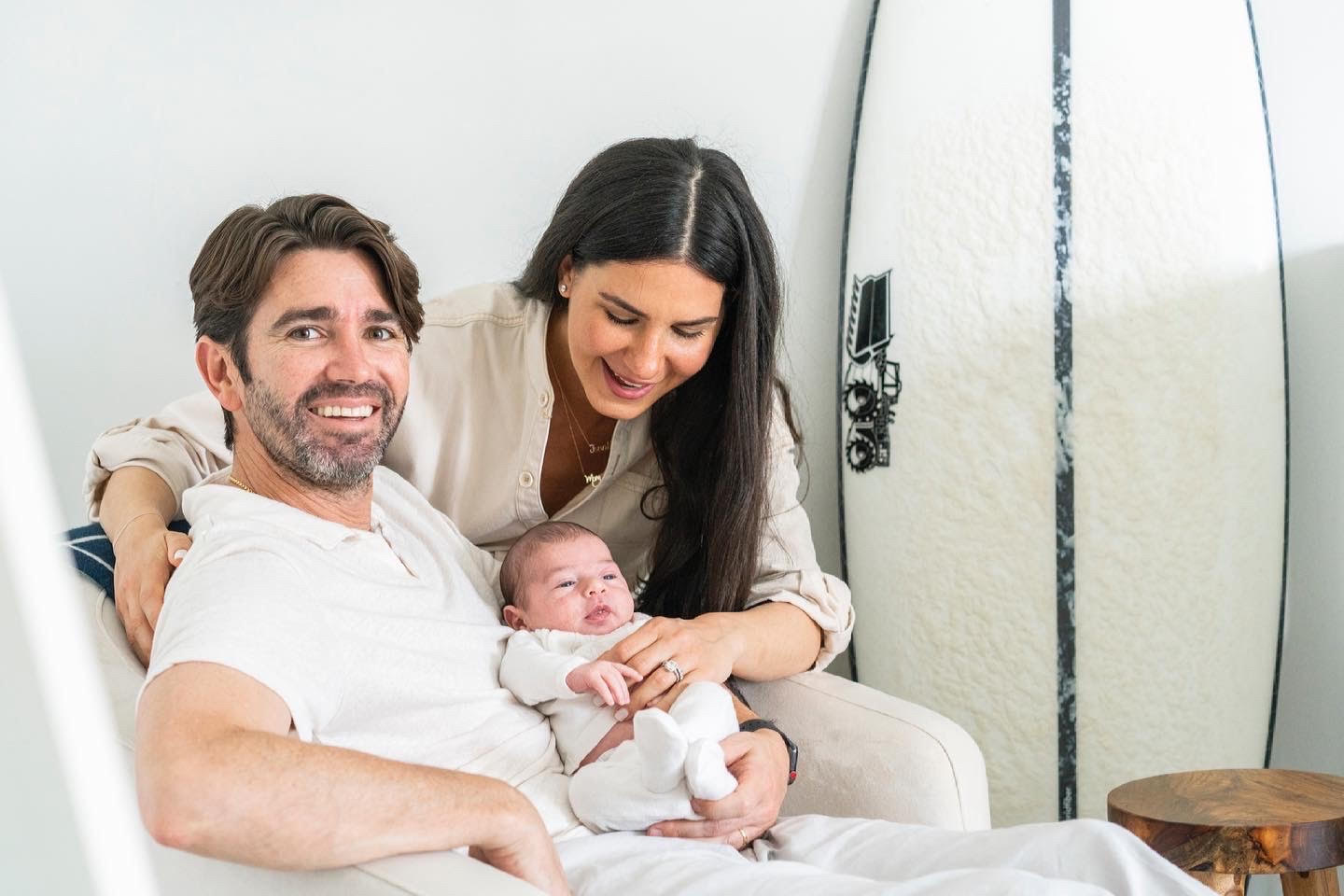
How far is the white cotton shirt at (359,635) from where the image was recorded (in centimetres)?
130

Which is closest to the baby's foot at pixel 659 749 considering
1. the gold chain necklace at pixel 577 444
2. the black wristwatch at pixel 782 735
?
the black wristwatch at pixel 782 735

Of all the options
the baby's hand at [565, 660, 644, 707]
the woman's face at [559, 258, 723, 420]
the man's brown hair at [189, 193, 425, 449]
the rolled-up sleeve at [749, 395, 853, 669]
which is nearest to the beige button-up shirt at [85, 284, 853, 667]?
the rolled-up sleeve at [749, 395, 853, 669]

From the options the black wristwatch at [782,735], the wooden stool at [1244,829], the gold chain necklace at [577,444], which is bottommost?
the wooden stool at [1244,829]

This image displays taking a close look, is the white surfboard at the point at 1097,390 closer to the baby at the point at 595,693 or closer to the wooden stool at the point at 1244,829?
the wooden stool at the point at 1244,829

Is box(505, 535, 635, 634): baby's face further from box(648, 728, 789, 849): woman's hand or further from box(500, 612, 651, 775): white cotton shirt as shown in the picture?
box(648, 728, 789, 849): woman's hand

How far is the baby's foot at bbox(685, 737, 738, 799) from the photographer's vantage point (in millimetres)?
1468

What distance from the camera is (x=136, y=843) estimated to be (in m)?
0.37

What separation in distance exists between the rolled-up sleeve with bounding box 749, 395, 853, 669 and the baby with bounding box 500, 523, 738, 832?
277 millimetres

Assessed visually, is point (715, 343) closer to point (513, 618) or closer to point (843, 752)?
point (513, 618)

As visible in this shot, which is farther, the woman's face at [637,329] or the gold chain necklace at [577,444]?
the gold chain necklace at [577,444]

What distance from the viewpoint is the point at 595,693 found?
1643 millimetres

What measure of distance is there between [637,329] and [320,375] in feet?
1.60

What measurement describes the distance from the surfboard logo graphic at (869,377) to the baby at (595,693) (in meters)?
1.00

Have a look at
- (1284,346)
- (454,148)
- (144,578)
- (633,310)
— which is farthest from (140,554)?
(1284,346)
